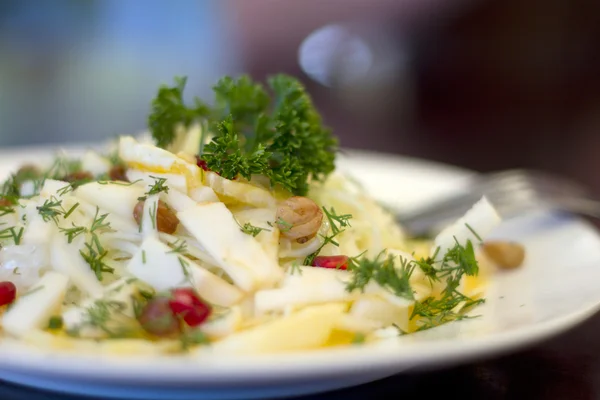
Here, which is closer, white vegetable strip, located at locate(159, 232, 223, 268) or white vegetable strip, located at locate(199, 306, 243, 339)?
white vegetable strip, located at locate(199, 306, 243, 339)

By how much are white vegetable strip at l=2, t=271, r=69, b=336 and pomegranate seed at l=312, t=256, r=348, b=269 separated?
0.86m

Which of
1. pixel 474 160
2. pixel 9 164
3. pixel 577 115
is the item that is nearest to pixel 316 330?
pixel 9 164

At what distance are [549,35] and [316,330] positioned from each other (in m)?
10.3

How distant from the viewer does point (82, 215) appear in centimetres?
252

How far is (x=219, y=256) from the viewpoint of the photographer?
2279 millimetres

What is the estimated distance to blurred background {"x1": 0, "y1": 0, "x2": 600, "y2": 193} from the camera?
8031 mm

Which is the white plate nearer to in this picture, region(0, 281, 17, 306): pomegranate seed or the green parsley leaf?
region(0, 281, 17, 306): pomegranate seed

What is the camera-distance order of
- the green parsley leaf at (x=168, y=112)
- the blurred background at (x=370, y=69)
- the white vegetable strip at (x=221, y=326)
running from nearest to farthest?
1. the white vegetable strip at (x=221, y=326)
2. the green parsley leaf at (x=168, y=112)
3. the blurred background at (x=370, y=69)

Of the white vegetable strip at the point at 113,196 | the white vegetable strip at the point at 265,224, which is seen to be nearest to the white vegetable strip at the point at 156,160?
the white vegetable strip at the point at 113,196

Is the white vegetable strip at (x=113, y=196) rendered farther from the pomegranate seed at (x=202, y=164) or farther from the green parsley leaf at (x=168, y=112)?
the green parsley leaf at (x=168, y=112)

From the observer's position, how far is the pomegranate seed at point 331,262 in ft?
7.91

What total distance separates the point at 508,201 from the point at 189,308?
2259mm

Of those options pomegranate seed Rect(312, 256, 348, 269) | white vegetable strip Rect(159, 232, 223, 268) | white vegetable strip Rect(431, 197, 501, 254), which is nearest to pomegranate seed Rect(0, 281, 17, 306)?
white vegetable strip Rect(159, 232, 223, 268)

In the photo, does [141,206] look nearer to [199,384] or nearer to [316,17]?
[199,384]
